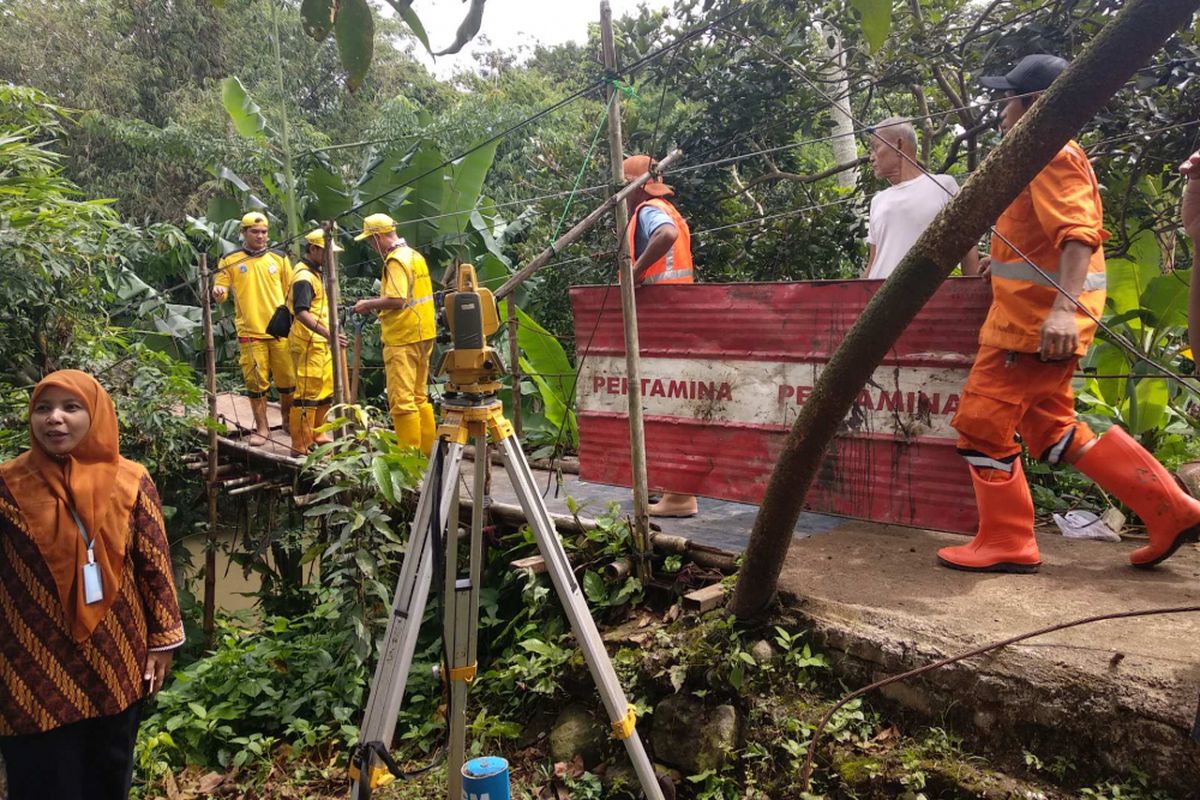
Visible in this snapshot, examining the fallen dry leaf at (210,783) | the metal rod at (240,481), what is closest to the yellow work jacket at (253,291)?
the metal rod at (240,481)

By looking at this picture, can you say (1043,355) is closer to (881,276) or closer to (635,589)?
(881,276)

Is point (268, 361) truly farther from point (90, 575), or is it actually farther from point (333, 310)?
point (90, 575)

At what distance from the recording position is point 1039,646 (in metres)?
2.79

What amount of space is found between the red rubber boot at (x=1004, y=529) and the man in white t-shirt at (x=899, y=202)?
106cm

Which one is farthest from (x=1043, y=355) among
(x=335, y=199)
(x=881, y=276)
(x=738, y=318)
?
(x=335, y=199)

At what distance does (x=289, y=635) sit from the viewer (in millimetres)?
5457

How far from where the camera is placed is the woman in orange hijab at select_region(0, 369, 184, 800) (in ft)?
8.52

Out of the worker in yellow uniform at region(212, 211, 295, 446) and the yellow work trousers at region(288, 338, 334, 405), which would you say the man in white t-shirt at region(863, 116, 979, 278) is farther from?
the worker in yellow uniform at region(212, 211, 295, 446)

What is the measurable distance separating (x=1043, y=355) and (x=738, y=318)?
1.30 metres

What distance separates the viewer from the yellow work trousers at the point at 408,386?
18.3 feet

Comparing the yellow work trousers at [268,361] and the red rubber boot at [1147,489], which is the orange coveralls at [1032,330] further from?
the yellow work trousers at [268,361]

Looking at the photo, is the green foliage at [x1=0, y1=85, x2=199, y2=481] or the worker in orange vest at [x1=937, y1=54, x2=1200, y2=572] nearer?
the worker in orange vest at [x1=937, y1=54, x2=1200, y2=572]

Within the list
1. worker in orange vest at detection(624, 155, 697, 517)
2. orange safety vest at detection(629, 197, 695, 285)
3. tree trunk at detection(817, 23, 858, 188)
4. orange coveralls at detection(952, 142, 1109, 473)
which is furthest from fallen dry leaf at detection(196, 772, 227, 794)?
tree trunk at detection(817, 23, 858, 188)

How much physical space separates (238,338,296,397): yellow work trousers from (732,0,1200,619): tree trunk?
497 centimetres
